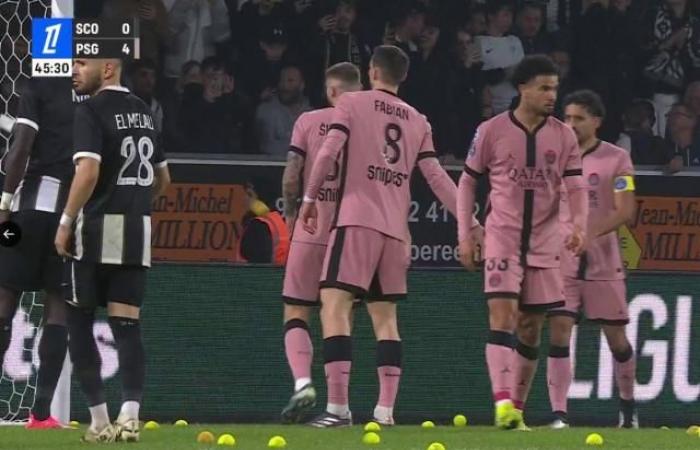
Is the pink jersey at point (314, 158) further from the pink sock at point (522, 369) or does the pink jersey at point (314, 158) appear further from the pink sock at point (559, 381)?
the pink sock at point (559, 381)

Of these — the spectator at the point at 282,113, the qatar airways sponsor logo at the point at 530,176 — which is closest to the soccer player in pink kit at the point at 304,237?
the qatar airways sponsor logo at the point at 530,176

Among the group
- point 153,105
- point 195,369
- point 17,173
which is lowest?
point 195,369

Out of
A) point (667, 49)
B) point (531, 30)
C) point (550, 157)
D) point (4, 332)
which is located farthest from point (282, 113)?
point (4, 332)

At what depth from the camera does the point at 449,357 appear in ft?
45.1

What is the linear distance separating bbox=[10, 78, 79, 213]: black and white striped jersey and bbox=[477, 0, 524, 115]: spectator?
28.6 ft

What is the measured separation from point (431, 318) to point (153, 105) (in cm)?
565

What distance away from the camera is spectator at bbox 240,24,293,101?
63.0 ft

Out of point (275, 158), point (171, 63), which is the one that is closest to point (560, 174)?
point (275, 158)

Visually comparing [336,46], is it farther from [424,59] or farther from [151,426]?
[151,426]

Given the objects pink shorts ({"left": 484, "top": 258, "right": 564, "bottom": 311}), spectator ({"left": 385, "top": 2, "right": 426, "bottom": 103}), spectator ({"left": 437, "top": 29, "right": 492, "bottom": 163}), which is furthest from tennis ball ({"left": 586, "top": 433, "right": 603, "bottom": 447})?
spectator ({"left": 385, "top": 2, "right": 426, "bottom": 103})

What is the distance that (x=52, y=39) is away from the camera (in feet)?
43.1

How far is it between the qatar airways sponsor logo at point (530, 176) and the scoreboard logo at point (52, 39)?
2.87 m

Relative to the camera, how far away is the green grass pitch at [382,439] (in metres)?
10.4

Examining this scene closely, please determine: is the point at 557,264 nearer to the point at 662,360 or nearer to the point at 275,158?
the point at 662,360
